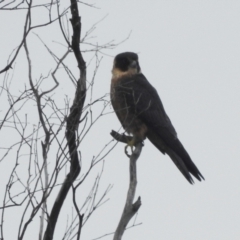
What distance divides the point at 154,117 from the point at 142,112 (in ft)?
0.61

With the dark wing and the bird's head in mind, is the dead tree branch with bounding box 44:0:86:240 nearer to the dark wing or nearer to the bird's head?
the dark wing

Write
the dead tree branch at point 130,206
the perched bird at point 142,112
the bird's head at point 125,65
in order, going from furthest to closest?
the bird's head at point 125,65 < the perched bird at point 142,112 < the dead tree branch at point 130,206

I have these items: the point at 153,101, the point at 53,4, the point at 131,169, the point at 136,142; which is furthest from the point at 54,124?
the point at 153,101

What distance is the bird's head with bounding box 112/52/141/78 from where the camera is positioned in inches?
274

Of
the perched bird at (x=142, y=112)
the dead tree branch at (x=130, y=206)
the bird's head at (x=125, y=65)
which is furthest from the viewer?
the bird's head at (x=125, y=65)

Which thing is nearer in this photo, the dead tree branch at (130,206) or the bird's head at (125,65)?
the dead tree branch at (130,206)

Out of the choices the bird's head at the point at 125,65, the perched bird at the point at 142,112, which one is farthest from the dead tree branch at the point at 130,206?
the bird's head at the point at 125,65

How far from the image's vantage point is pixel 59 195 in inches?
173

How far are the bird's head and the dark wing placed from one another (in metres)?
0.11

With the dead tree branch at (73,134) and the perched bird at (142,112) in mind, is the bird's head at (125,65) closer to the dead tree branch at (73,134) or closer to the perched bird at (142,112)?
the perched bird at (142,112)

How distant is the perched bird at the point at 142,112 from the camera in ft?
20.3

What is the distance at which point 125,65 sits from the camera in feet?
22.9

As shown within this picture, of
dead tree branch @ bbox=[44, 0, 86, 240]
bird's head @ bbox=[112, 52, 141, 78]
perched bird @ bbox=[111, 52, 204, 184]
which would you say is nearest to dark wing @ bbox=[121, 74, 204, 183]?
perched bird @ bbox=[111, 52, 204, 184]

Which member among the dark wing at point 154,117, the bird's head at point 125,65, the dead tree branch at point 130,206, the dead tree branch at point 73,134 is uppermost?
the bird's head at point 125,65
